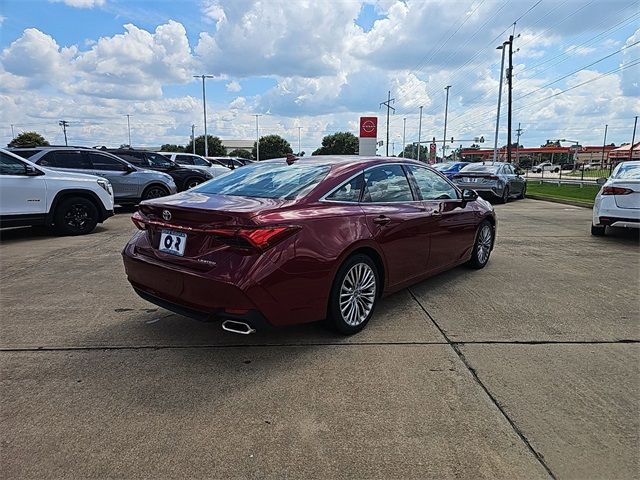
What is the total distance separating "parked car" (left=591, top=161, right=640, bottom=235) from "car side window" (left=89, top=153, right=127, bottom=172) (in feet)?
35.3

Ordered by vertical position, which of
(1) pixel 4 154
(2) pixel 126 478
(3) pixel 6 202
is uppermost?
(1) pixel 4 154

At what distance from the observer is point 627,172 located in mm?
8617

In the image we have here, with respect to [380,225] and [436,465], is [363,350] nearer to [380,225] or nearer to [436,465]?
[380,225]

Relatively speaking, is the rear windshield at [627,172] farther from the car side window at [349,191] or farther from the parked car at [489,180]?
the parked car at [489,180]

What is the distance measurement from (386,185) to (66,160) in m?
9.76

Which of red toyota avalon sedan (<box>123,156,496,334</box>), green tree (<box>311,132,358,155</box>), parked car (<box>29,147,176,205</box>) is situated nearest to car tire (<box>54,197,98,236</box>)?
parked car (<box>29,147,176,205</box>)

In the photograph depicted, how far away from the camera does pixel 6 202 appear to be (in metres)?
7.86

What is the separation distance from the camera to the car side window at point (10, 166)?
26.0 feet

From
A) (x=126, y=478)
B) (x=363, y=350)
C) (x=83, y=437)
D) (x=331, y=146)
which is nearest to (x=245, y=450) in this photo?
(x=126, y=478)

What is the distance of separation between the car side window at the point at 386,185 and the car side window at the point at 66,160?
30.9 feet

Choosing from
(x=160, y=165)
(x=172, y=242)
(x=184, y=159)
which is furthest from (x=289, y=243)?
(x=184, y=159)

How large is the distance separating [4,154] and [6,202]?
2.74ft

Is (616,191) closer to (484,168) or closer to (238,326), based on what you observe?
(238,326)

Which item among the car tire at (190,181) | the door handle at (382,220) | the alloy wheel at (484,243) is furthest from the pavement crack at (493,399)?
the car tire at (190,181)
